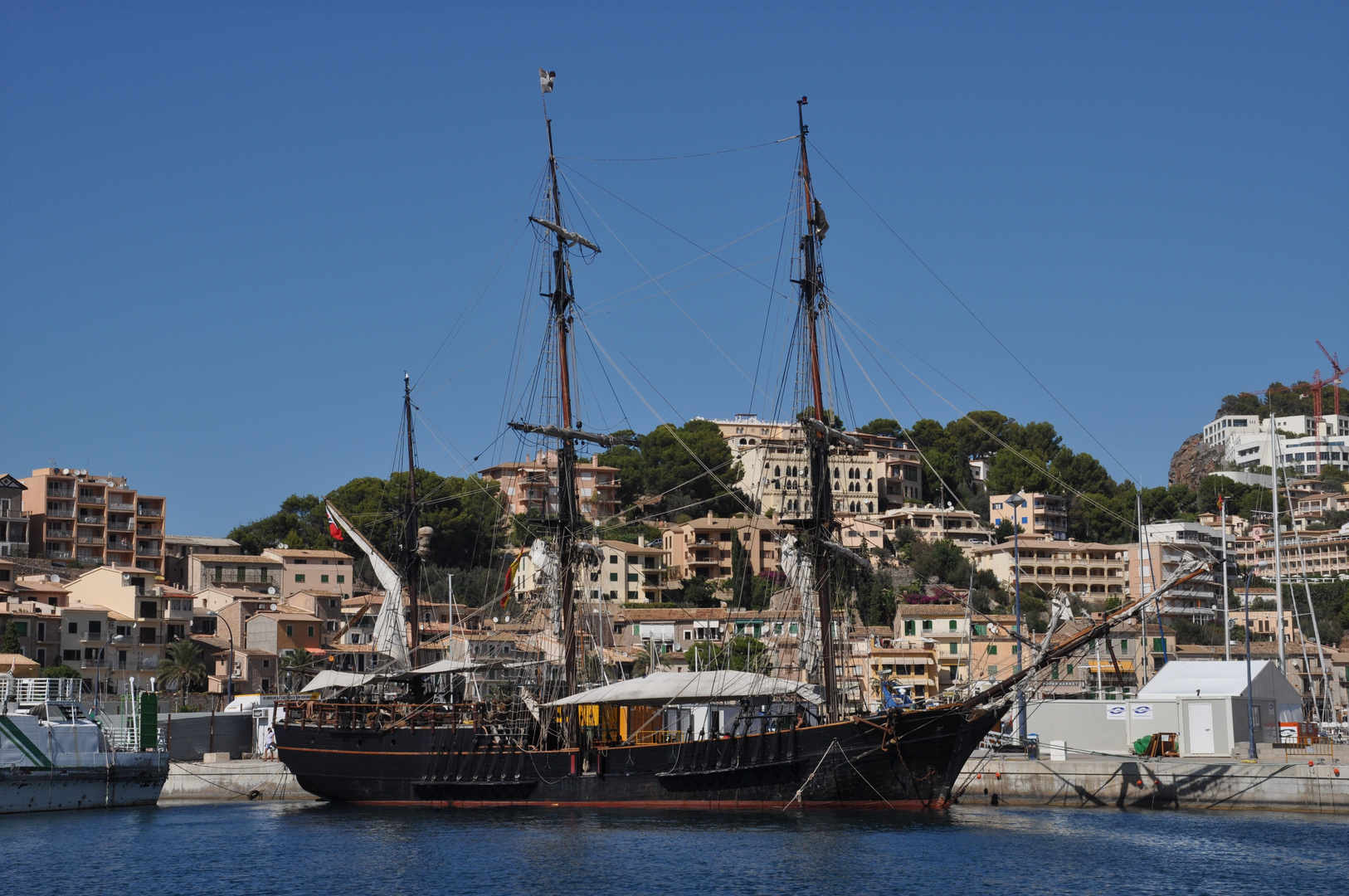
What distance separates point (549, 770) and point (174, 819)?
44.7ft

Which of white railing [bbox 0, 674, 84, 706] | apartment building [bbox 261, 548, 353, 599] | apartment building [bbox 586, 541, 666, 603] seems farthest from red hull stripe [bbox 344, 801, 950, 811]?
apartment building [bbox 586, 541, 666, 603]

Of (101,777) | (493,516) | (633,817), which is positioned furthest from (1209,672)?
(493,516)

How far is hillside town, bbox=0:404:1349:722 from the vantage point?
7944 centimetres

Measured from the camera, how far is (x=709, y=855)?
3953cm

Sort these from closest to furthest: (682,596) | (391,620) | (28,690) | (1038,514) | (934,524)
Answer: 1. (28,690)
2. (391,620)
3. (682,596)
4. (934,524)
5. (1038,514)

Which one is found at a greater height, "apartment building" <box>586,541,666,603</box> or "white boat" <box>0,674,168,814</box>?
"apartment building" <box>586,541,666,603</box>

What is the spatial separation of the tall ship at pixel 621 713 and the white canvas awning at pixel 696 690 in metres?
0.07

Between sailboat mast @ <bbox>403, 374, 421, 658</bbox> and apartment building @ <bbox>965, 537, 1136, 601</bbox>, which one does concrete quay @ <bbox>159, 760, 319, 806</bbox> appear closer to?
sailboat mast @ <bbox>403, 374, 421, 658</bbox>

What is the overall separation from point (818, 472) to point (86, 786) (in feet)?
99.8

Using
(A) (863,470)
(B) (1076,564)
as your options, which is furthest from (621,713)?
(A) (863,470)

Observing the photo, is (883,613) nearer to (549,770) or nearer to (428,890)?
(549,770)

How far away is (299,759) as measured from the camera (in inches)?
2255

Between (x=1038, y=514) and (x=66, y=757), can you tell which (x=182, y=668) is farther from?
(x=1038, y=514)

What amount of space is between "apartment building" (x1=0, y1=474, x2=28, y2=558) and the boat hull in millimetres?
64121
